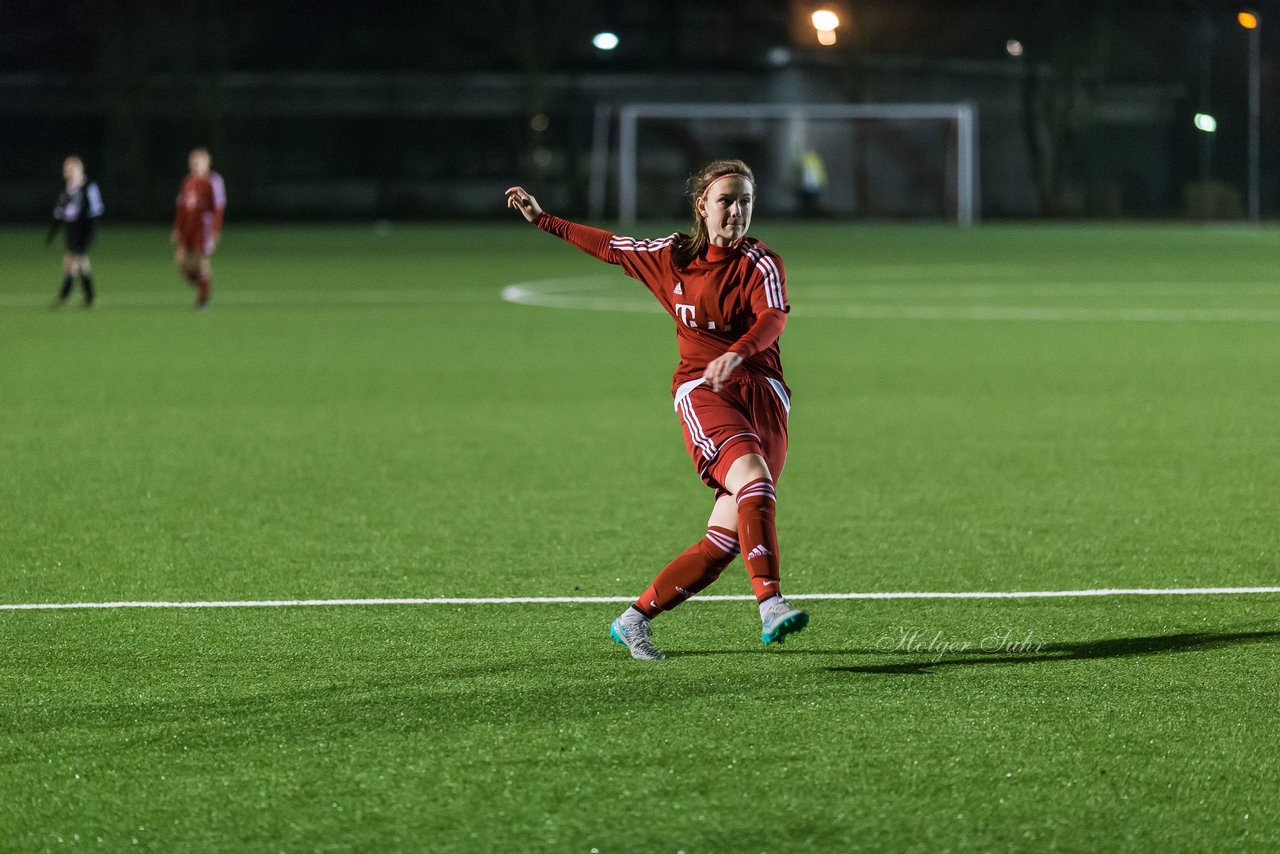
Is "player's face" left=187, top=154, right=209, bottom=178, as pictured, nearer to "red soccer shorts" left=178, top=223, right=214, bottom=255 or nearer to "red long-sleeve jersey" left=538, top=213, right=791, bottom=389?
"red soccer shorts" left=178, top=223, right=214, bottom=255

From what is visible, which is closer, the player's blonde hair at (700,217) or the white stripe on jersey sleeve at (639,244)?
the player's blonde hair at (700,217)

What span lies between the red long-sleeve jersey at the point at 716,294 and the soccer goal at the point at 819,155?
50152 millimetres

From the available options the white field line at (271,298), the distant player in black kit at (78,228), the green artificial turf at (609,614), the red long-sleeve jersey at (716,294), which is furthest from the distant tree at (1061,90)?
the red long-sleeve jersey at (716,294)

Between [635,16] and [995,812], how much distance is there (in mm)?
61878

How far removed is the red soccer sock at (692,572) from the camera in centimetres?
611

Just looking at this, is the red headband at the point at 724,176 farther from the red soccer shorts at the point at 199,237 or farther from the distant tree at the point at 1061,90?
the distant tree at the point at 1061,90

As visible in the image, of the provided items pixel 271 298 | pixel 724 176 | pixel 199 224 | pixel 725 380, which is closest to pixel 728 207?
pixel 724 176

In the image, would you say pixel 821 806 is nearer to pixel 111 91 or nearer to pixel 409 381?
pixel 409 381

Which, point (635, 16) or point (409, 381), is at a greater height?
point (635, 16)

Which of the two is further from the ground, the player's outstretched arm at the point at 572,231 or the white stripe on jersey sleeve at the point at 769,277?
the player's outstretched arm at the point at 572,231

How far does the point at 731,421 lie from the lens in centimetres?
618

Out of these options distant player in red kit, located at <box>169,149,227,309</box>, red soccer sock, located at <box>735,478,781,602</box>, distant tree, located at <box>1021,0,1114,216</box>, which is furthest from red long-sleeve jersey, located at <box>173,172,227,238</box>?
distant tree, located at <box>1021,0,1114,216</box>

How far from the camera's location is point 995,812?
462 cm

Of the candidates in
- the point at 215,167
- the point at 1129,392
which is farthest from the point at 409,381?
the point at 215,167
